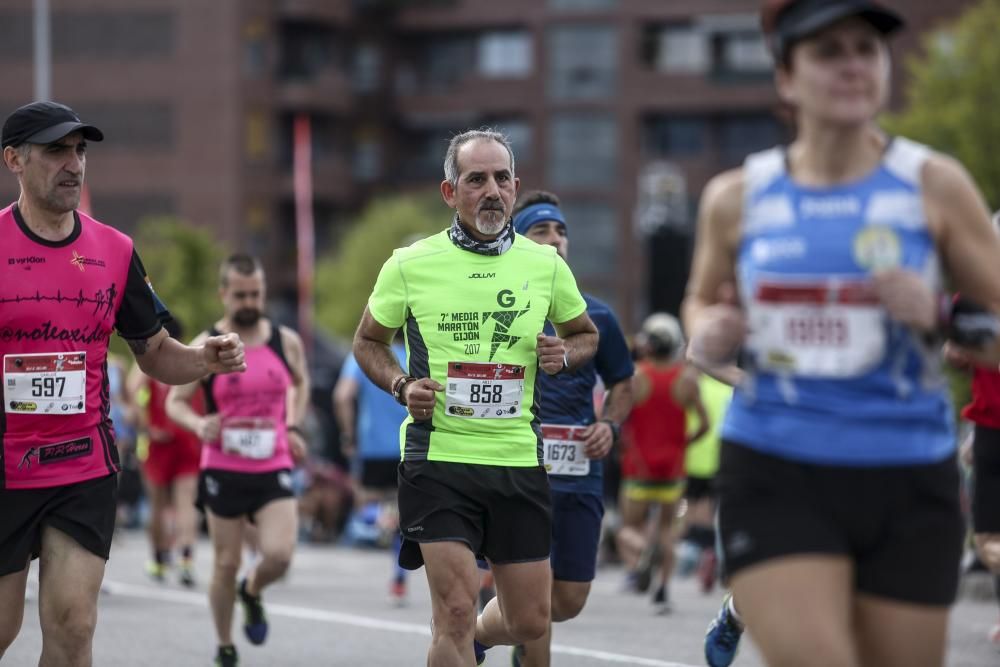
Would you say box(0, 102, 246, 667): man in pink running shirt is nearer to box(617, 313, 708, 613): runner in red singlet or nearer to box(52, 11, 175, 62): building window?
box(617, 313, 708, 613): runner in red singlet

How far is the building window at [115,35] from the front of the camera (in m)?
70.0

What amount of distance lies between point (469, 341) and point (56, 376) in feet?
5.03

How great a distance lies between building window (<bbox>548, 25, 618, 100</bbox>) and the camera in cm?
7406

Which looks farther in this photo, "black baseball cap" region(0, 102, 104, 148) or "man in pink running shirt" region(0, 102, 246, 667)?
"black baseball cap" region(0, 102, 104, 148)

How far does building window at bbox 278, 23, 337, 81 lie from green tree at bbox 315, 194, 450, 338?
6152 millimetres

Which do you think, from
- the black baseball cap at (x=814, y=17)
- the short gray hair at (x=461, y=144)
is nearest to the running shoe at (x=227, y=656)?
the short gray hair at (x=461, y=144)

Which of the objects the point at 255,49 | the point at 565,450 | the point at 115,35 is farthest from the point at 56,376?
the point at 255,49

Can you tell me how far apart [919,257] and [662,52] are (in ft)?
230

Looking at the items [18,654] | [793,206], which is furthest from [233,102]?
[793,206]

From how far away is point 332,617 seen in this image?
43.4 feet

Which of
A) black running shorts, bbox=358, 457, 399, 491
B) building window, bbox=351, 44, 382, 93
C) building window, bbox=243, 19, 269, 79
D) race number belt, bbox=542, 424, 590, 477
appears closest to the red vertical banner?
building window, bbox=243, 19, 269, 79

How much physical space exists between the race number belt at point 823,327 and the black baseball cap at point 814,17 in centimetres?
66

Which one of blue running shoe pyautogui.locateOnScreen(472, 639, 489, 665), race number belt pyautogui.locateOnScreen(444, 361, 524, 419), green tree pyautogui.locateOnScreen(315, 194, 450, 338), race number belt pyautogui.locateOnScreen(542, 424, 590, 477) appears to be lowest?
green tree pyautogui.locateOnScreen(315, 194, 450, 338)

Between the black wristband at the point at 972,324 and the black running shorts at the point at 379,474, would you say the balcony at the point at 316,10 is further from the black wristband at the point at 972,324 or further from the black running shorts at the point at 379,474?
the black wristband at the point at 972,324
